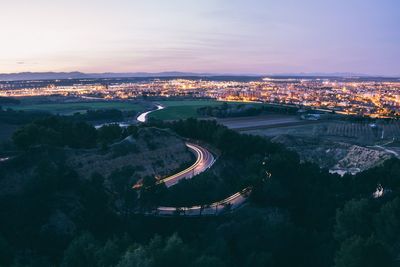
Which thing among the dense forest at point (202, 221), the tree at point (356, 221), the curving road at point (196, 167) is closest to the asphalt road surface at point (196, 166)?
the curving road at point (196, 167)

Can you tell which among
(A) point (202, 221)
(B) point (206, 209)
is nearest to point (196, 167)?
(B) point (206, 209)

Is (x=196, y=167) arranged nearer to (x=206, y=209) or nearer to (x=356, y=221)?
(x=206, y=209)

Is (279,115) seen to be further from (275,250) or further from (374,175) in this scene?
(275,250)

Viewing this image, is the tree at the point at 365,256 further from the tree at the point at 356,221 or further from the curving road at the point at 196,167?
the curving road at the point at 196,167

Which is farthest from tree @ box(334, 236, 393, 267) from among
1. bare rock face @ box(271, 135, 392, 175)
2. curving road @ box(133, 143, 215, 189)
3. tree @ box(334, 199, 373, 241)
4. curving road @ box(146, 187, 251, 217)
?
bare rock face @ box(271, 135, 392, 175)

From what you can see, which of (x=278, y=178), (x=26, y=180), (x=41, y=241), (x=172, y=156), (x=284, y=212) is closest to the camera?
(x=41, y=241)

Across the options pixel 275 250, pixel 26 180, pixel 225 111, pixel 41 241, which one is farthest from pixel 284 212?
pixel 225 111
